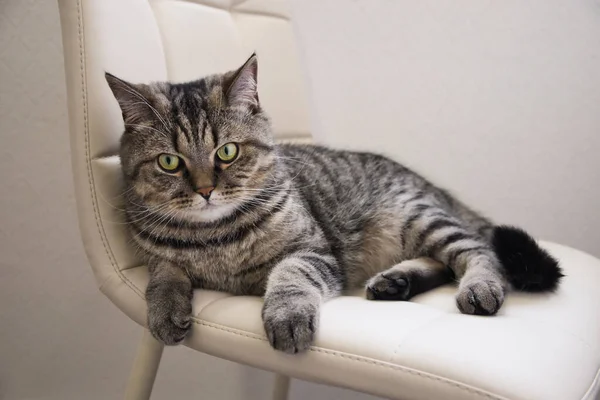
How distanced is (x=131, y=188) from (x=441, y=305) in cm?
55

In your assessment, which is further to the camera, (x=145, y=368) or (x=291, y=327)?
(x=145, y=368)

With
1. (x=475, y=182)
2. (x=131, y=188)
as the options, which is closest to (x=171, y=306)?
(x=131, y=188)

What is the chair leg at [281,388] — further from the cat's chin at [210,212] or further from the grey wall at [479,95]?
the grey wall at [479,95]

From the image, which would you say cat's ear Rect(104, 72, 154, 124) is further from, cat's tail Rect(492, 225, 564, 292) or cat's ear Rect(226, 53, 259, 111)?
cat's tail Rect(492, 225, 564, 292)

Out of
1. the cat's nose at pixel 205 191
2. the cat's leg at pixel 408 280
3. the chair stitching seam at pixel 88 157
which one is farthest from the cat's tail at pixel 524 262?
the chair stitching seam at pixel 88 157

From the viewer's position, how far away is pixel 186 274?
0.92 m

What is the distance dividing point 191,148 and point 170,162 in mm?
45

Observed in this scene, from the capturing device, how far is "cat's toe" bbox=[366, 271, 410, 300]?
0.88 m

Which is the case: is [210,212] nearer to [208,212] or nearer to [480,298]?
[208,212]

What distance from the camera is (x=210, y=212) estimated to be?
34.9 inches

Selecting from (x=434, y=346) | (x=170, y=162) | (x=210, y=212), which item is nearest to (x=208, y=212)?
(x=210, y=212)

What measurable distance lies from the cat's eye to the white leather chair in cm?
11

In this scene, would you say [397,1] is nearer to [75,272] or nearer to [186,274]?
[186,274]

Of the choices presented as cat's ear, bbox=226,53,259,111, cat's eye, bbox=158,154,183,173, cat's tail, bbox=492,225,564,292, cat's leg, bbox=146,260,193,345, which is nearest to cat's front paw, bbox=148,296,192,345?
cat's leg, bbox=146,260,193,345
